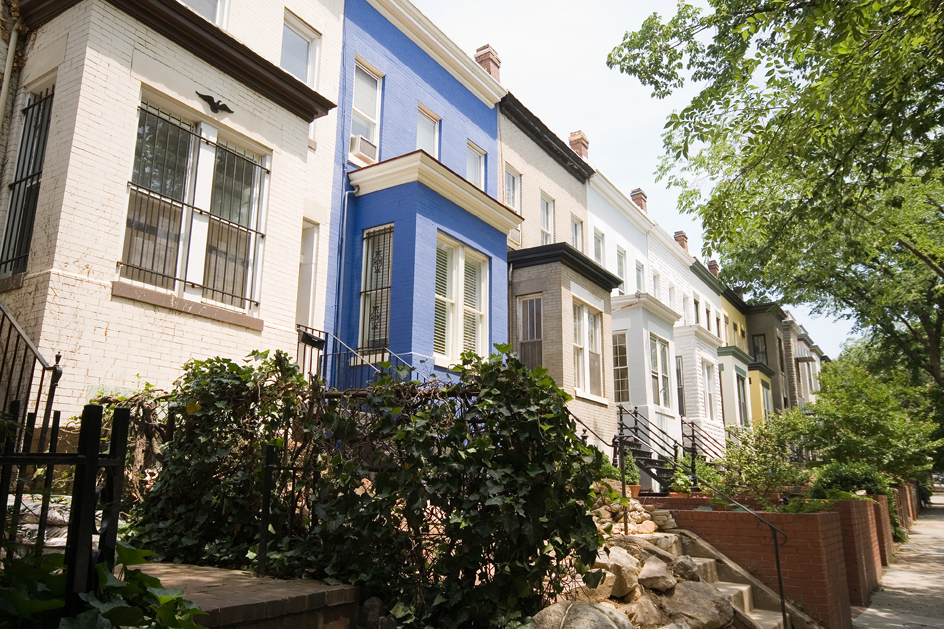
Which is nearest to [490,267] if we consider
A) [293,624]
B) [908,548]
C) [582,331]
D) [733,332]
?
[582,331]

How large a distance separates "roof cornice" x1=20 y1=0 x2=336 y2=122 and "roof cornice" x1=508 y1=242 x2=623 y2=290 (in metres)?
6.99

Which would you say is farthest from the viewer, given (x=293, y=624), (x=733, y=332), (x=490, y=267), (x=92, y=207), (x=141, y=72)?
(x=733, y=332)

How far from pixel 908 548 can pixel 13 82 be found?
64.1 feet

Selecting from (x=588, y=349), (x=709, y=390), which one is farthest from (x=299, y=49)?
(x=709, y=390)

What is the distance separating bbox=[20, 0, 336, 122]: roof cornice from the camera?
7770 millimetres

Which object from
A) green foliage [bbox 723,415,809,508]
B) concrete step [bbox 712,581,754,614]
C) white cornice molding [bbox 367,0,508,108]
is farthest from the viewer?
white cornice molding [bbox 367,0,508,108]

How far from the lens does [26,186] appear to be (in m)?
7.57

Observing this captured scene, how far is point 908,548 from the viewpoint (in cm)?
1556

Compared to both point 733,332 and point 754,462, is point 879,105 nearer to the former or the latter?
point 754,462

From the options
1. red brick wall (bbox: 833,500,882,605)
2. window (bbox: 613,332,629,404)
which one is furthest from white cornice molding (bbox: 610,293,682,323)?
red brick wall (bbox: 833,500,882,605)

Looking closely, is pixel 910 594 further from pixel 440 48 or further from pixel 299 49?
pixel 440 48

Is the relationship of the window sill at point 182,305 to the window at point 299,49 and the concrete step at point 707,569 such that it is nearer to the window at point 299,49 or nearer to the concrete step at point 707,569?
the window at point 299,49

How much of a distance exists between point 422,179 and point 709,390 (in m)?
18.6

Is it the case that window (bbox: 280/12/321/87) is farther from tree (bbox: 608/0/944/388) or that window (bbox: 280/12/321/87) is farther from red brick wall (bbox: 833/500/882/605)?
red brick wall (bbox: 833/500/882/605)
